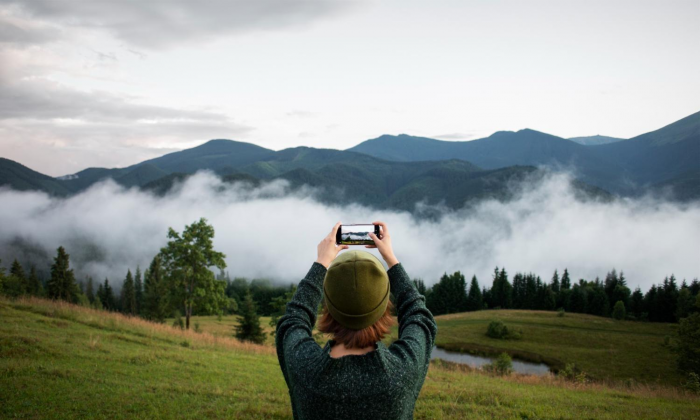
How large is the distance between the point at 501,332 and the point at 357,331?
75.7 m

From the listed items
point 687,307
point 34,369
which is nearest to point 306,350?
point 34,369

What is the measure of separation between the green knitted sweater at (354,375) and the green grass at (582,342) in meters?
56.5

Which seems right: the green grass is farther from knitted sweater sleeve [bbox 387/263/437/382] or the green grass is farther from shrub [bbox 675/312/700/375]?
knitted sweater sleeve [bbox 387/263/437/382]

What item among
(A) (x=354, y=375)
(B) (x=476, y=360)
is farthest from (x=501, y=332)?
(A) (x=354, y=375)

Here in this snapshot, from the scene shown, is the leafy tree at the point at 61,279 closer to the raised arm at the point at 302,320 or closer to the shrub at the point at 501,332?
the shrub at the point at 501,332

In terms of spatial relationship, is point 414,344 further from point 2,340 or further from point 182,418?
point 2,340

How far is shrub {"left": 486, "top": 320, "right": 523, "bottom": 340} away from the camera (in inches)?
2749

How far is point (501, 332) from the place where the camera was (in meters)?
70.1

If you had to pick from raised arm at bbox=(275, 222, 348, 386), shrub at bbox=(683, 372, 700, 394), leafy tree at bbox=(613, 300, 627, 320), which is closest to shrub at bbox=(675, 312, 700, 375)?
shrub at bbox=(683, 372, 700, 394)

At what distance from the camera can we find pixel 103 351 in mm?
12562

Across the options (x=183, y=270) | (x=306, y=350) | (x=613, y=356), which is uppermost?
(x=306, y=350)

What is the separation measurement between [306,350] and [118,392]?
28.5 ft

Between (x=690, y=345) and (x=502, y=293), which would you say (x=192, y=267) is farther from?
(x=502, y=293)

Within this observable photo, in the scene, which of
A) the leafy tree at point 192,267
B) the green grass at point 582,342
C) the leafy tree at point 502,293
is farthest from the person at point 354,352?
the leafy tree at point 502,293
